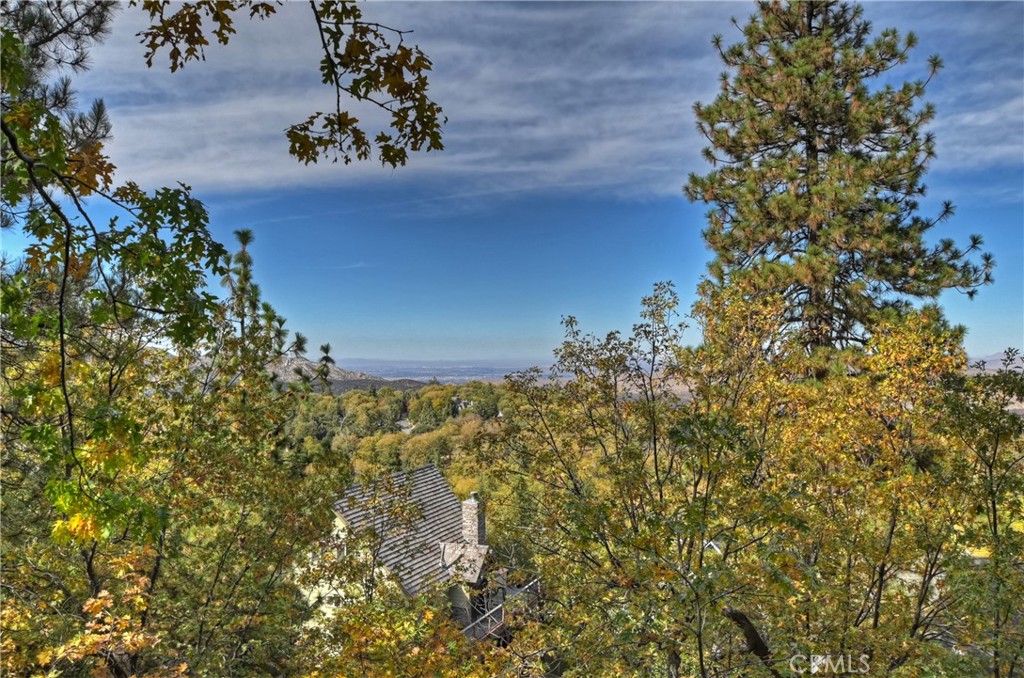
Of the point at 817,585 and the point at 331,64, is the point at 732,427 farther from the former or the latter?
the point at 331,64

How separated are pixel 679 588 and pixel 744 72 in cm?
1405

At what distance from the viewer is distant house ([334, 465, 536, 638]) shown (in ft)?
24.0

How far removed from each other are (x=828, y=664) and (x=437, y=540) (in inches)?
510

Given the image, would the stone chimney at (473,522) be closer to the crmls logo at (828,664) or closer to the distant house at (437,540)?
the distant house at (437,540)

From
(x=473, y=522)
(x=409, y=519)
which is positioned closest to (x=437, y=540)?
(x=473, y=522)

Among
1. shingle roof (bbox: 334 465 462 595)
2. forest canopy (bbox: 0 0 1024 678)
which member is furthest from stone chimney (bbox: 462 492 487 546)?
forest canopy (bbox: 0 0 1024 678)

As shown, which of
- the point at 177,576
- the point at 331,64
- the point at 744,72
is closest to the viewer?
the point at 331,64

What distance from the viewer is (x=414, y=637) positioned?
591 centimetres

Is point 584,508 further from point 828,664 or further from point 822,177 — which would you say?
point 822,177

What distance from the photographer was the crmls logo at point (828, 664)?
4.69 meters

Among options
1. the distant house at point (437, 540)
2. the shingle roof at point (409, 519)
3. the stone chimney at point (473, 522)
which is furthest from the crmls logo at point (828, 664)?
the stone chimney at point (473, 522)

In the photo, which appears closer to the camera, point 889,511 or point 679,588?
point 679,588

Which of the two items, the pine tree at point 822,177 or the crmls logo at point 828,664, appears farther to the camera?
the pine tree at point 822,177

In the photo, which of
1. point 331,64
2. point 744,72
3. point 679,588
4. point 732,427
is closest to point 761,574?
point 679,588
